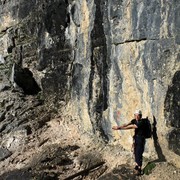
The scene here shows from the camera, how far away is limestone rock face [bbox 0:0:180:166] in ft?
40.3

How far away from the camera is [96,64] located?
52.4 ft

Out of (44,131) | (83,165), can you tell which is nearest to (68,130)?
(44,131)

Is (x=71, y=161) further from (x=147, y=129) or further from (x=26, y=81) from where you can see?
(x=26, y=81)

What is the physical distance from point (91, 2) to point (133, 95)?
461cm

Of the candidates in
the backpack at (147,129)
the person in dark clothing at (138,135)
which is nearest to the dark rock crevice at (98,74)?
the backpack at (147,129)

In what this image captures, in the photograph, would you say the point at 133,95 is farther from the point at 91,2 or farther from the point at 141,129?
the point at 91,2

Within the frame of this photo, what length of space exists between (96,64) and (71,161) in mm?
4024

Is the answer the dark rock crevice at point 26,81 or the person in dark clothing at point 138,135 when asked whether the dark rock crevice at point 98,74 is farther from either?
the dark rock crevice at point 26,81

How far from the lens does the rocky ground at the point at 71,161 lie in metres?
13.2

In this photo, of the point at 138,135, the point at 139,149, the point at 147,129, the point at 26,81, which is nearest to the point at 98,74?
the point at 147,129

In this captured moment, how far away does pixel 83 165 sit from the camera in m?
14.7

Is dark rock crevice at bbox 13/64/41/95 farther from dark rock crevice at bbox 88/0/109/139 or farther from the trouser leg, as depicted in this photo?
the trouser leg

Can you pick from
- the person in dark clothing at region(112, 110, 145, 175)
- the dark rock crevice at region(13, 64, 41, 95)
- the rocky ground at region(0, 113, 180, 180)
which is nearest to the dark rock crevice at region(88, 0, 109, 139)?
the rocky ground at region(0, 113, 180, 180)

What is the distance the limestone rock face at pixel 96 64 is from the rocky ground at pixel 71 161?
0.48 m
